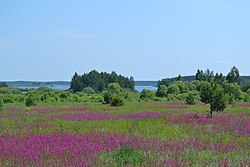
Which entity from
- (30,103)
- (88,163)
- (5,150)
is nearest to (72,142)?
(5,150)

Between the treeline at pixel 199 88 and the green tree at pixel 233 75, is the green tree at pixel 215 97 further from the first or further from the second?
the green tree at pixel 233 75

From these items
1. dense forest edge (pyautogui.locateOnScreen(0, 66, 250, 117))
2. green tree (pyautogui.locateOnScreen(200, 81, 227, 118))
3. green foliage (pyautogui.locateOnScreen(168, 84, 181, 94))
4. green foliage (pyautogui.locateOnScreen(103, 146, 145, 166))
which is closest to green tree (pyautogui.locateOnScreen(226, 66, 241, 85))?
dense forest edge (pyautogui.locateOnScreen(0, 66, 250, 117))

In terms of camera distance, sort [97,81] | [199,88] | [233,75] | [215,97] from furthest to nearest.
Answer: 1. [97,81]
2. [233,75]
3. [199,88]
4. [215,97]

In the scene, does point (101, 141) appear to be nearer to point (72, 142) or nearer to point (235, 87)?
point (72, 142)

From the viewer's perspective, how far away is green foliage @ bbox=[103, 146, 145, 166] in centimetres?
723

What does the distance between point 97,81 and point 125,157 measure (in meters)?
118

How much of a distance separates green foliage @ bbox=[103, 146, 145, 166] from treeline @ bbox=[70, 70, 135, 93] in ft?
362

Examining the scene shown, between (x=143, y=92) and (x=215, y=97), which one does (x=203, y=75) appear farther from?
(x=215, y=97)

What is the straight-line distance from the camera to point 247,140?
11125 millimetres

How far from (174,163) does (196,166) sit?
482mm

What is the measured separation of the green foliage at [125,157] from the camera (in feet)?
23.7

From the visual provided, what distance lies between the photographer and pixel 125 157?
7469 millimetres

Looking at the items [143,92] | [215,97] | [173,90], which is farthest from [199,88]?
[215,97]

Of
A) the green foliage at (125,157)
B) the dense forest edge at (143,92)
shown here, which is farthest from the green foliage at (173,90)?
the green foliage at (125,157)
